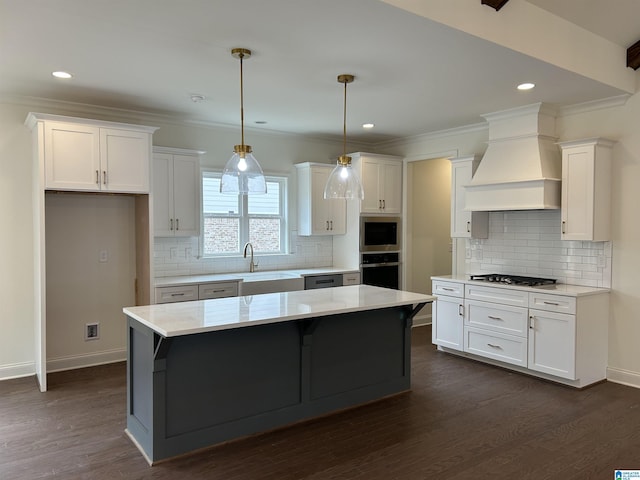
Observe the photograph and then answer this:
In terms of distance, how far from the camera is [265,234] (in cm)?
617

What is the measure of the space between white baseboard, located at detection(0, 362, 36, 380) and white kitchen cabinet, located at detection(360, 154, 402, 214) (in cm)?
414

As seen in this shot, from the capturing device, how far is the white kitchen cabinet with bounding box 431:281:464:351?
17.1ft

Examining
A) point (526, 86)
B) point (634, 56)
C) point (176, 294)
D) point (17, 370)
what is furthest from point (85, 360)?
point (634, 56)

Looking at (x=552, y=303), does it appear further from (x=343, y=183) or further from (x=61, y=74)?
(x=61, y=74)

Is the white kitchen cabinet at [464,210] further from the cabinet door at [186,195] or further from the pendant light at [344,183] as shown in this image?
the cabinet door at [186,195]

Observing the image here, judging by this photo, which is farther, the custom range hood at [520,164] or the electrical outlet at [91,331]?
the electrical outlet at [91,331]

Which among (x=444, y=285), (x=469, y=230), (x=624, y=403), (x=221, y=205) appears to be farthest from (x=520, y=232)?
(x=221, y=205)

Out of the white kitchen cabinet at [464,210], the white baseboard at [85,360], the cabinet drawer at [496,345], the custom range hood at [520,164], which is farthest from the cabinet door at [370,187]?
the white baseboard at [85,360]

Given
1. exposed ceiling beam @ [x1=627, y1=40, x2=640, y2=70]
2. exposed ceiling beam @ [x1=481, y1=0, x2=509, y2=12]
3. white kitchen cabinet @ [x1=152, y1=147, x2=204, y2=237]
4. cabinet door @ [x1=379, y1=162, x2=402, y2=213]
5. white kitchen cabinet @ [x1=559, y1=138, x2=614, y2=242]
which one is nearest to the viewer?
exposed ceiling beam @ [x1=481, y1=0, x2=509, y2=12]

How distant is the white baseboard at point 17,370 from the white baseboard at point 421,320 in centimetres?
486

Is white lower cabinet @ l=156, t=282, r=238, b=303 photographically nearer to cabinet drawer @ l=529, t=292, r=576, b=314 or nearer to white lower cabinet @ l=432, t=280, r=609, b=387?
white lower cabinet @ l=432, t=280, r=609, b=387

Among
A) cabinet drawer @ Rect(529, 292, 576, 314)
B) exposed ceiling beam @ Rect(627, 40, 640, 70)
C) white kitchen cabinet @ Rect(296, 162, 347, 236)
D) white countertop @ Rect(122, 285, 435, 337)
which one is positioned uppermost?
exposed ceiling beam @ Rect(627, 40, 640, 70)

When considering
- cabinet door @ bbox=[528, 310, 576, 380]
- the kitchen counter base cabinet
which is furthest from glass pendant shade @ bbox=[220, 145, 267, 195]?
cabinet door @ bbox=[528, 310, 576, 380]

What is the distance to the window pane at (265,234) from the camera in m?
6.07
